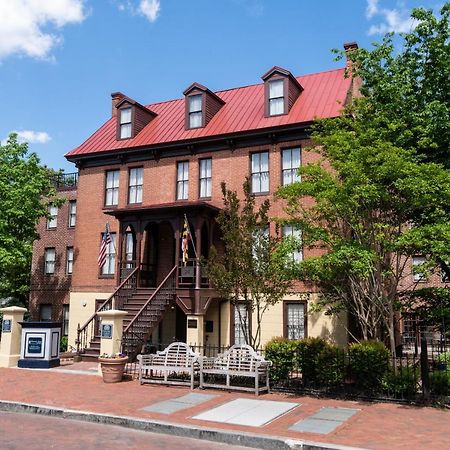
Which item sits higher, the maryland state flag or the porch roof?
the porch roof

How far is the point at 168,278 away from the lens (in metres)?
20.2

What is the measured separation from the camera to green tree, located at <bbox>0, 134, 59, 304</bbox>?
1015 inches

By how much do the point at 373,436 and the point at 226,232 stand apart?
7173mm

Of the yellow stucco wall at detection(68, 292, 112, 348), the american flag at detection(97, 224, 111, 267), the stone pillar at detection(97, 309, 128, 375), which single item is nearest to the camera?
the stone pillar at detection(97, 309, 128, 375)

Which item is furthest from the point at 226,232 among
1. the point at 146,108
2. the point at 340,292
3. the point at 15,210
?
the point at 15,210

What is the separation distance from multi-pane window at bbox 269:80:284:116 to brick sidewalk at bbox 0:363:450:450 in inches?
500

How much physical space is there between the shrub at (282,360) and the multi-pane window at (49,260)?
64.8 ft

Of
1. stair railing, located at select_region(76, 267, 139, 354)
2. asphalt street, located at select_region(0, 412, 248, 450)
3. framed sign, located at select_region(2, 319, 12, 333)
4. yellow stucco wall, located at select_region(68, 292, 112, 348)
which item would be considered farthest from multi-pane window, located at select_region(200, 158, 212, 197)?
asphalt street, located at select_region(0, 412, 248, 450)

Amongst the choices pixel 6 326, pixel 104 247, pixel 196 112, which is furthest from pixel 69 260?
pixel 196 112

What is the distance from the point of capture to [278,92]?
21.6 metres

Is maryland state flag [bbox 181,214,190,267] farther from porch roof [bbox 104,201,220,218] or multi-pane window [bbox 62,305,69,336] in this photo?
multi-pane window [bbox 62,305,69,336]

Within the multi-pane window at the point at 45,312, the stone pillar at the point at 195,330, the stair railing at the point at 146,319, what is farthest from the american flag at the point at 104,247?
the multi-pane window at the point at 45,312

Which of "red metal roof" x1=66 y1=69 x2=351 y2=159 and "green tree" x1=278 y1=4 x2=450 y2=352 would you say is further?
"red metal roof" x1=66 y1=69 x2=351 y2=159

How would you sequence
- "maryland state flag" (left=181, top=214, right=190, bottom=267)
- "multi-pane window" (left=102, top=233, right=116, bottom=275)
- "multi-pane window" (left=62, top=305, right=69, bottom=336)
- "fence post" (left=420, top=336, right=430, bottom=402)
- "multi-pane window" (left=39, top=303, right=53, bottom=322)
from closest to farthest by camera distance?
"fence post" (left=420, top=336, right=430, bottom=402) < "maryland state flag" (left=181, top=214, right=190, bottom=267) < "multi-pane window" (left=102, top=233, right=116, bottom=275) < "multi-pane window" (left=62, top=305, right=69, bottom=336) < "multi-pane window" (left=39, top=303, right=53, bottom=322)
